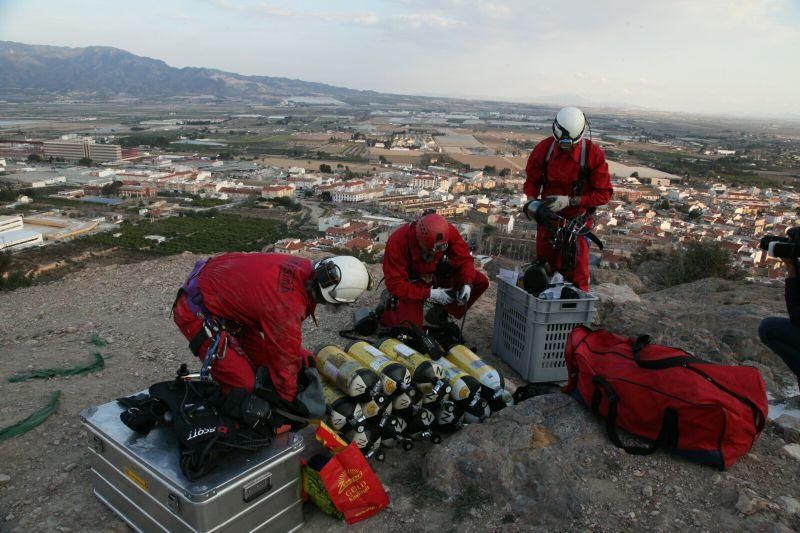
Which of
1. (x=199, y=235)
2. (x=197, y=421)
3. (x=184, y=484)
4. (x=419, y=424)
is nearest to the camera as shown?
(x=184, y=484)

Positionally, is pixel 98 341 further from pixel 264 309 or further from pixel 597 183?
pixel 597 183

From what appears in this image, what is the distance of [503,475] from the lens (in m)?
3.32

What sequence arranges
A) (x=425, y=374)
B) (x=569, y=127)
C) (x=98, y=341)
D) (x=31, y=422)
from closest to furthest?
(x=425, y=374)
(x=31, y=422)
(x=569, y=127)
(x=98, y=341)

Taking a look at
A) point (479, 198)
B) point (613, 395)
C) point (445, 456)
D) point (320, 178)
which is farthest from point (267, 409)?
point (320, 178)

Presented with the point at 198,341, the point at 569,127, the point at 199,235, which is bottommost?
the point at 199,235

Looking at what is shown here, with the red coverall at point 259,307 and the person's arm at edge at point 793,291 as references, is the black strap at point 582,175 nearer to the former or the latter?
the person's arm at edge at point 793,291

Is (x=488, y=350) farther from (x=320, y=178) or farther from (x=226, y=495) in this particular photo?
(x=320, y=178)

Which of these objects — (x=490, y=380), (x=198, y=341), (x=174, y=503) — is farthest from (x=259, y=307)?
(x=490, y=380)

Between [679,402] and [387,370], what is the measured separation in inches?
72.1

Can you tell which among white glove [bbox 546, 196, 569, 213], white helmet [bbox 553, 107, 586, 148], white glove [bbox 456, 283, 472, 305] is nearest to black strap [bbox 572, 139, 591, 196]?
white helmet [bbox 553, 107, 586, 148]

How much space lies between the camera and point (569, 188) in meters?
5.27

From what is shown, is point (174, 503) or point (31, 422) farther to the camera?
point (31, 422)

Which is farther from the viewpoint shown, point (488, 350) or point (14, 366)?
point (488, 350)

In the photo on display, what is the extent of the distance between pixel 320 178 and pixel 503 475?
5874 centimetres
